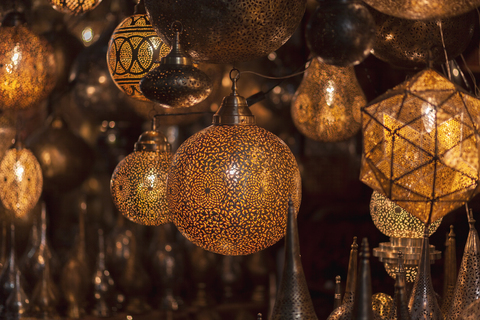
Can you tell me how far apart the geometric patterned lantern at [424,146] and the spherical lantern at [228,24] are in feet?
0.79

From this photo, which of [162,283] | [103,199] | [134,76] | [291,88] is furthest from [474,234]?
[103,199]

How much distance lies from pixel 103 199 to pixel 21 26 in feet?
7.37

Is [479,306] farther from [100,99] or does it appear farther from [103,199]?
[103,199]

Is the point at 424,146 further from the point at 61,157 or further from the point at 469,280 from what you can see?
the point at 61,157

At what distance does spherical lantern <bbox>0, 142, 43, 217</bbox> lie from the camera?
2094mm

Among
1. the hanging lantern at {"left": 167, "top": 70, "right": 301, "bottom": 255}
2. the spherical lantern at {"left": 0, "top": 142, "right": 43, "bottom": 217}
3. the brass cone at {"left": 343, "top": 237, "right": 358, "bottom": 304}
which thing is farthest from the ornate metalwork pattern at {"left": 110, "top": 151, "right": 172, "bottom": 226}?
the spherical lantern at {"left": 0, "top": 142, "right": 43, "bottom": 217}

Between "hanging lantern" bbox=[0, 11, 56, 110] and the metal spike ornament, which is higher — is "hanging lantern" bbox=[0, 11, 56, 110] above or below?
above

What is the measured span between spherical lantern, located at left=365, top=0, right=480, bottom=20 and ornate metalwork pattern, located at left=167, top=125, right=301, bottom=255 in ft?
1.01

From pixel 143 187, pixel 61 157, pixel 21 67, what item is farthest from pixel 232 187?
pixel 61 157

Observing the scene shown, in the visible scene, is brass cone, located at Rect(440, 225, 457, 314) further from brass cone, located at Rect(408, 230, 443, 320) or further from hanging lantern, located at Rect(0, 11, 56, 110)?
hanging lantern, located at Rect(0, 11, 56, 110)

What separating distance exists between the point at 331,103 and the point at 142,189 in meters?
0.55

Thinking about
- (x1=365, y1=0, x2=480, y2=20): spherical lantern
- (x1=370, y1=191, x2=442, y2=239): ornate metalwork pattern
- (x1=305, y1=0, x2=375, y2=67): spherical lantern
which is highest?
(x1=365, y1=0, x2=480, y2=20): spherical lantern

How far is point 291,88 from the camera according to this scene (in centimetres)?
281

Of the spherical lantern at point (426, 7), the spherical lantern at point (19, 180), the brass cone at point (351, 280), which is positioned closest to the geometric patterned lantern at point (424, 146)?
the spherical lantern at point (426, 7)
